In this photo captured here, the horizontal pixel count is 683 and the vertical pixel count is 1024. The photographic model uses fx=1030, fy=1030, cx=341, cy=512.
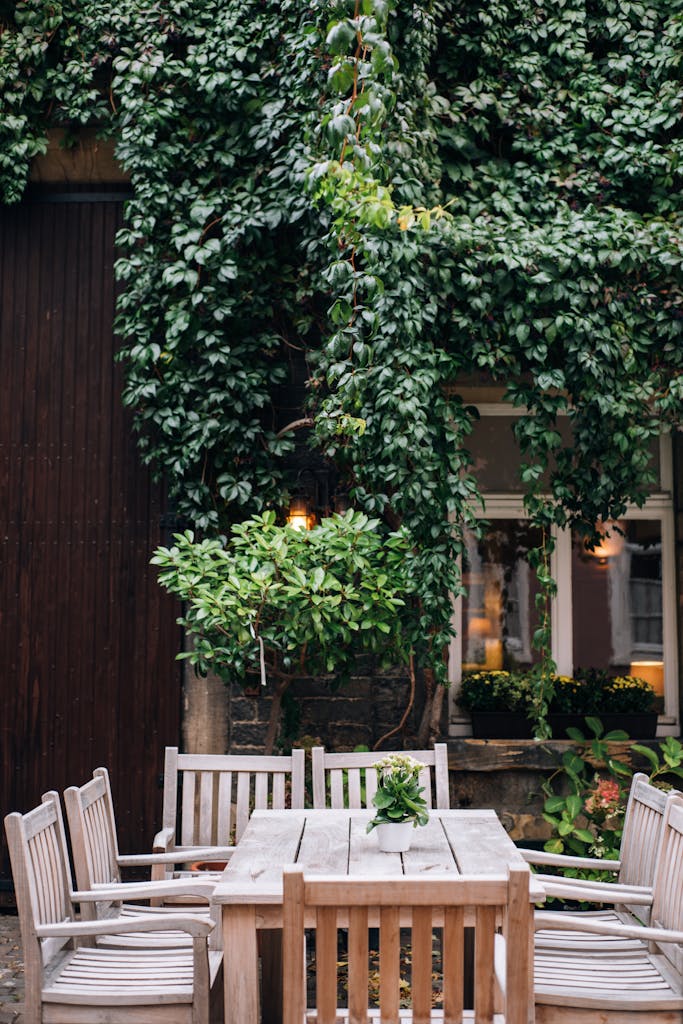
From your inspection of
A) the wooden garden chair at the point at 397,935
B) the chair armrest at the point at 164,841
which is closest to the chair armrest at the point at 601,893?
the wooden garden chair at the point at 397,935

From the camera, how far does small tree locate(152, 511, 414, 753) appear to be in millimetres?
4676

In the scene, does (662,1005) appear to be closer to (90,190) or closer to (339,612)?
(339,612)

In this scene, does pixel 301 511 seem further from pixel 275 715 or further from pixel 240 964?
pixel 240 964

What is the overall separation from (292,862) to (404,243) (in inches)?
119

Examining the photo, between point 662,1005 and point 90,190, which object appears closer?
point 662,1005

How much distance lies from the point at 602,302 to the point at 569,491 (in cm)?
98

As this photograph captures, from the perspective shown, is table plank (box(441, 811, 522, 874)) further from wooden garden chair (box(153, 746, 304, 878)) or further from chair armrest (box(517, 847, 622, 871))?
wooden garden chair (box(153, 746, 304, 878))

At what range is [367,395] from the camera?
5098mm

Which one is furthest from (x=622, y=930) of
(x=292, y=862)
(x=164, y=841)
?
(x=164, y=841)

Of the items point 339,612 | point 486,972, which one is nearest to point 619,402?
point 339,612

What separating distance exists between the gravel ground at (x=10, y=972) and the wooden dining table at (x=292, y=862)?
1182 mm

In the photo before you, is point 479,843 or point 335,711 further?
point 335,711

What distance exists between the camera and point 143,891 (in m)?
3.07

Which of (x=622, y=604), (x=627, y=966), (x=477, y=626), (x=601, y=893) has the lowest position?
(x=627, y=966)
